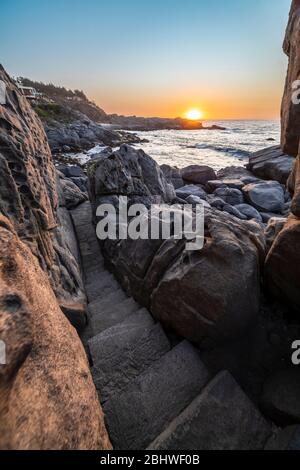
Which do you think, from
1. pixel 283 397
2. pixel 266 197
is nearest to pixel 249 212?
pixel 266 197

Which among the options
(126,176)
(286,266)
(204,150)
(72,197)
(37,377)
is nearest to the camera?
(37,377)

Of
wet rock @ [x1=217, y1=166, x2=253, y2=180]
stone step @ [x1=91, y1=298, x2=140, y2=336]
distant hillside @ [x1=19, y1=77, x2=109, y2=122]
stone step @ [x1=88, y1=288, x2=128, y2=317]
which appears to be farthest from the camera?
distant hillside @ [x1=19, y1=77, x2=109, y2=122]

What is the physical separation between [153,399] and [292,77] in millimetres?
4620

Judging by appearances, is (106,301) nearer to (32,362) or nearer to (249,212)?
(32,362)

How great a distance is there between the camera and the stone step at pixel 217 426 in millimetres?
2123

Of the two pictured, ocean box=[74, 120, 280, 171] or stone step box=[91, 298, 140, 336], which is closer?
stone step box=[91, 298, 140, 336]

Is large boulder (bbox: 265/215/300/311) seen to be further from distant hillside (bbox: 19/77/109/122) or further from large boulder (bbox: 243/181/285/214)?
distant hillside (bbox: 19/77/109/122)

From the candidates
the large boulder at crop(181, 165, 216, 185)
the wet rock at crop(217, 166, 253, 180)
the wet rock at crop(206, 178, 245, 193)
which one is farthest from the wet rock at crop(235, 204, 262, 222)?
the wet rock at crop(217, 166, 253, 180)

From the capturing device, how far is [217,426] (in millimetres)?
2223

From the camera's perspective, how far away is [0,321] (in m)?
1.55

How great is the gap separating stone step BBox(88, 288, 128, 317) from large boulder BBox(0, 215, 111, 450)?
6.46 feet

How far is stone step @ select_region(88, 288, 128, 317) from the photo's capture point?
4.32 meters
